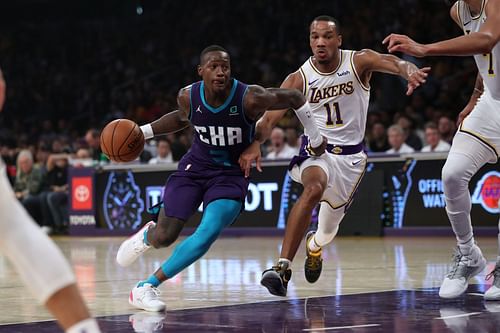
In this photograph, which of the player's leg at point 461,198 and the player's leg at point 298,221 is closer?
the player's leg at point 461,198

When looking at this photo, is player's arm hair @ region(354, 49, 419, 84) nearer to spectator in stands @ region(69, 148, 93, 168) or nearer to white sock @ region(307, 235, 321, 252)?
white sock @ region(307, 235, 321, 252)

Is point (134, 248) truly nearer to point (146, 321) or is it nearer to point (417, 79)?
point (146, 321)

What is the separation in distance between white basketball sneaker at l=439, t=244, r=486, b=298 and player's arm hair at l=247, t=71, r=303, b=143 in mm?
1658

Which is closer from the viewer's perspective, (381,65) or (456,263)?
(456,263)

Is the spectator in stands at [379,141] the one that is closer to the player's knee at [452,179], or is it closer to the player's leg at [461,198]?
the player's leg at [461,198]

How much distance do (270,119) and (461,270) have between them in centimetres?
186

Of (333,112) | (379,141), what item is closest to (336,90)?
(333,112)

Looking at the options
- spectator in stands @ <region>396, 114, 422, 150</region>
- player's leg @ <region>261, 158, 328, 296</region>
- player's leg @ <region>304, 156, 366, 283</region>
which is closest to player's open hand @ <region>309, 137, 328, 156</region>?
player's leg @ <region>261, 158, 328, 296</region>

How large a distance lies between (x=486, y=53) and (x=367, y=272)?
10.8 feet

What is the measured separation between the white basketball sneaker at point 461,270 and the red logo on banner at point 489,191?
6.53 metres

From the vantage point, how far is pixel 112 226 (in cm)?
1678

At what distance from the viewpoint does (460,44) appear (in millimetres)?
6301

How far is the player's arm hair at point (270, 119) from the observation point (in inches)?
285

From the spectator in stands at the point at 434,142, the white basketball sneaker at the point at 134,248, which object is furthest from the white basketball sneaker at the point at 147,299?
the spectator in stands at the point at 434,142
